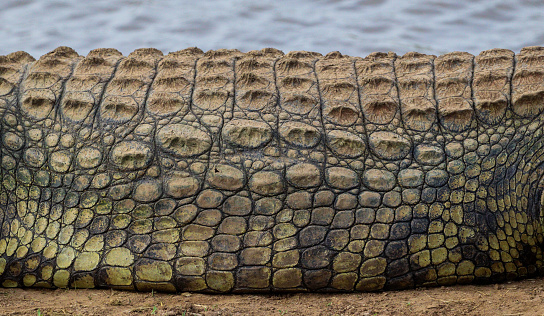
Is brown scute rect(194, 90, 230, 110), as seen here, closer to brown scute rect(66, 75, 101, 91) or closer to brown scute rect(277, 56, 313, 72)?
brown scute rect(277, 56, 313, 72)

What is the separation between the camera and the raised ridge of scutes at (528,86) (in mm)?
3326

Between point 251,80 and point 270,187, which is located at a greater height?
point 251,80

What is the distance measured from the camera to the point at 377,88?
11.3ft

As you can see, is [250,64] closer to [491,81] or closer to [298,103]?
[298,103]

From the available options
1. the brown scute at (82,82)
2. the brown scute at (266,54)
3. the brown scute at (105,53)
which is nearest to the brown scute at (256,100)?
the brown scute at (266,54)

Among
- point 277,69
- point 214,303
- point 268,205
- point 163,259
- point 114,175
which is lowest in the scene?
point 214,303

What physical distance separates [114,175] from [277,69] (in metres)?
1.12

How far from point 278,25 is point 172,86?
659 cm

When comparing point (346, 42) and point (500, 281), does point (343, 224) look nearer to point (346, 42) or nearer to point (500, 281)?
point (500, 281)

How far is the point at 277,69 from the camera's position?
11.8 feet

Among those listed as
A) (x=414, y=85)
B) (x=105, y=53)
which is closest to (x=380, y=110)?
(x=414, y=85)

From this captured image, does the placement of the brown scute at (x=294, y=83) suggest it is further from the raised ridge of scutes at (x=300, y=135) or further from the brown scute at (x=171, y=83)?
the brown scute at (x=171, y=83)

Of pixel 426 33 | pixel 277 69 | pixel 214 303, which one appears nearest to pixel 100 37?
pixel 426 33

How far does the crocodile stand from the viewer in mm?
3172
